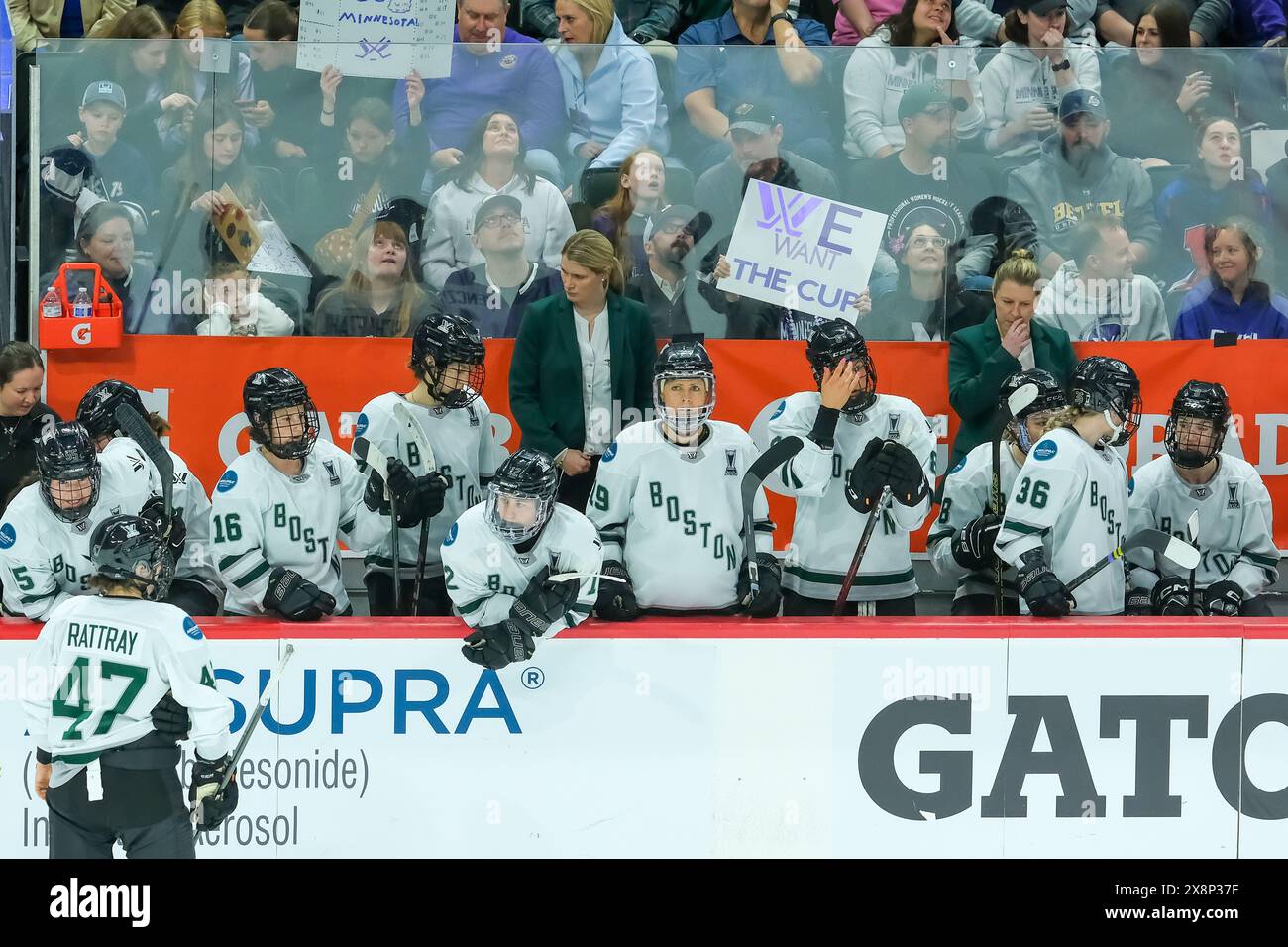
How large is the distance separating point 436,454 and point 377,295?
110 centimetres

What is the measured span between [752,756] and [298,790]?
4.73ft

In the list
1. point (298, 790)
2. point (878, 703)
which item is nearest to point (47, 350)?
point (298, 790)

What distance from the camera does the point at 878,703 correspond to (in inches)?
224

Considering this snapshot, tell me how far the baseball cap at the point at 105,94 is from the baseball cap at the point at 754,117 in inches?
97.9

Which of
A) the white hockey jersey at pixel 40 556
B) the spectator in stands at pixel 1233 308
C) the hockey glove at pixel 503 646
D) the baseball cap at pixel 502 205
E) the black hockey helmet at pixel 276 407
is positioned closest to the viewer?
the hockey glove at pixel 503 646

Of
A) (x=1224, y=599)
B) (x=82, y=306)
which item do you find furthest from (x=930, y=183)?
(x=82, y=306)

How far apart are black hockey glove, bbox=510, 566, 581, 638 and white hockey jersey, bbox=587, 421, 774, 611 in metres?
0.41

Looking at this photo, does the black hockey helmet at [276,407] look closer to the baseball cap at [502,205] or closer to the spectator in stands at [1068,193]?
the baseball cap at [502,205]

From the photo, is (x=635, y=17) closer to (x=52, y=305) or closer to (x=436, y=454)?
(x=436, y=454)

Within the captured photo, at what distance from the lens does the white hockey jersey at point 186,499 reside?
6355mm

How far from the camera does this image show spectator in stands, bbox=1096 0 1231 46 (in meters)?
7.67

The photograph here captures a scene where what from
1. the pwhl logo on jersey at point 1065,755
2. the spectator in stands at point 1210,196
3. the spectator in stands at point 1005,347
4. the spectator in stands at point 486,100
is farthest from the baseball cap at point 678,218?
the pwhl logo on jersey at point 1065,755

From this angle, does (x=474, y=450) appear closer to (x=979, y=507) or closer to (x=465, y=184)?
(x=465, y=184)

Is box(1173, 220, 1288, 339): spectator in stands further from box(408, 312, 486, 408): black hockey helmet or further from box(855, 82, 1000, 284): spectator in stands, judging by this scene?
box(408, 312, 486, 408): black hockey helmet
